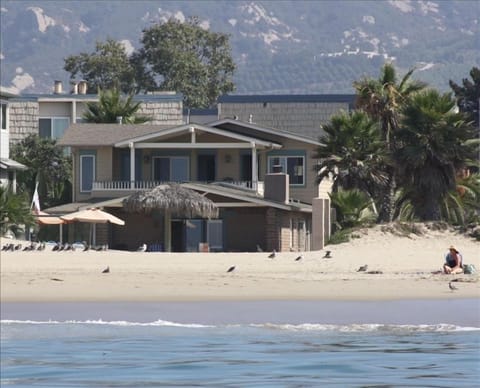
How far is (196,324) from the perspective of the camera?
80.1ft

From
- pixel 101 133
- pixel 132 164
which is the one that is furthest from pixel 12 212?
pixel 101 133

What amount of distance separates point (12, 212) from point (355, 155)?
414 inches

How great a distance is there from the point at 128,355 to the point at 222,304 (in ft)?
20.4

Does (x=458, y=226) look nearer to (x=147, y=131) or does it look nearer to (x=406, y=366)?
(x=147, y=131)

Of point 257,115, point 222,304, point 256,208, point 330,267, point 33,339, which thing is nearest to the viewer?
point 33,339

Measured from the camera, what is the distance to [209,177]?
48531 millimetres

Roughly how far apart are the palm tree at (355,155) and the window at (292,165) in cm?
460

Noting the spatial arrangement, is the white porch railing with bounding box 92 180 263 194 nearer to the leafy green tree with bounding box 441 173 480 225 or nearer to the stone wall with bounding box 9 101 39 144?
the leafy green tree with bounding box 441 173 480 225

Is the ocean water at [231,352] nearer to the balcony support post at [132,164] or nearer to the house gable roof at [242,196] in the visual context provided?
the house gable roof at [242,196]

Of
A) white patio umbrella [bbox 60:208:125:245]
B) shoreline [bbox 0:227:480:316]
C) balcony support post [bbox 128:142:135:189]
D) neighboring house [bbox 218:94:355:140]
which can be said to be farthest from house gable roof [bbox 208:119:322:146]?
neighboring house [bbox 218:94:355:140]

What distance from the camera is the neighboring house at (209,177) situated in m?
45.0

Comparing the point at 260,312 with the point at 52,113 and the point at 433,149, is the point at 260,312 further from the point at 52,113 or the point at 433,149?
the point at 52,113

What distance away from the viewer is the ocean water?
60.6 ft

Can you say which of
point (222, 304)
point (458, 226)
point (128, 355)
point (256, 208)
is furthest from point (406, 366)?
point (256, 208)
